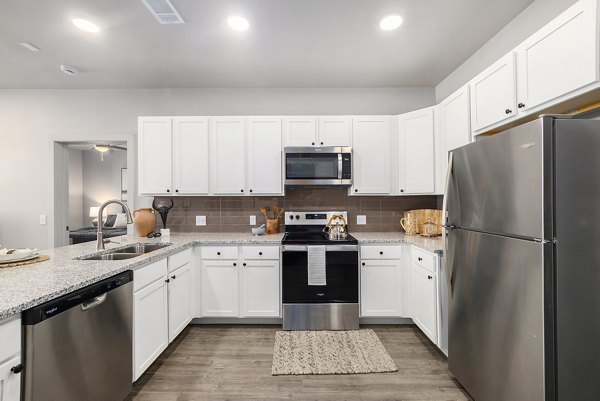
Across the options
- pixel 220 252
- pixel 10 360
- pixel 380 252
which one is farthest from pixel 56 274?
pixel 380 252

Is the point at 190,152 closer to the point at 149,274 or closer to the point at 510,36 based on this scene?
the point at 149,274

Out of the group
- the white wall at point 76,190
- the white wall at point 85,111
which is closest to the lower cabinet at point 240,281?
the white wall at point 85,111

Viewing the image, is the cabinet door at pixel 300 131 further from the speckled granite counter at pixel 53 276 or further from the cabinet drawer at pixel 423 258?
the speckled granite counter at pixel 53 276

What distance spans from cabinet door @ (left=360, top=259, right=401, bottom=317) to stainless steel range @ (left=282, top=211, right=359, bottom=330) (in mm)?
123

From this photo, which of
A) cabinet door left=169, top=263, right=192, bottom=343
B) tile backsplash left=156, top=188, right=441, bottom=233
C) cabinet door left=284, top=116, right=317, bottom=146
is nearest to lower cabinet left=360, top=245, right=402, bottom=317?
tile backsplash left=156, top=188, right=441, bottom=233

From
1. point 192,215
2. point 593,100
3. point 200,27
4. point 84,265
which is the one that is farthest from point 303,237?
point 593,100

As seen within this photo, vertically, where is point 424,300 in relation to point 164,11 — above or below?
below

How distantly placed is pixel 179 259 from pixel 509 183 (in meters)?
2.46

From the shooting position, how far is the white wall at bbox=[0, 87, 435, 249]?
3520 mm

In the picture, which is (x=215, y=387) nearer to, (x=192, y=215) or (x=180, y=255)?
(x=180, y=255)

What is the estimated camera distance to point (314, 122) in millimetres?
3168

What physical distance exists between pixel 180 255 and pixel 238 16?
2012 millimetres

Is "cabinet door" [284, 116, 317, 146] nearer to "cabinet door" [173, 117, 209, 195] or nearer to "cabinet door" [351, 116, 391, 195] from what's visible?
"cabinet door" [351, 116, 391, 195]

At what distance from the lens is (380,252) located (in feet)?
9.32
